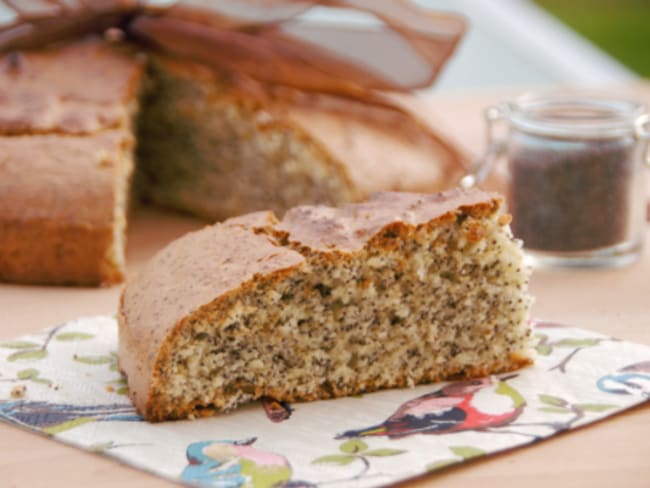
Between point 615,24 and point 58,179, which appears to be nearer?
point 58,179

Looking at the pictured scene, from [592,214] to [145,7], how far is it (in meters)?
1.69

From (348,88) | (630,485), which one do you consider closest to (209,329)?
(630,485)

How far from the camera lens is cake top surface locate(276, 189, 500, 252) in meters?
2.40

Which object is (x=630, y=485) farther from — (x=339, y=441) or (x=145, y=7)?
(x=145, y=7)

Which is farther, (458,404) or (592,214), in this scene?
(592,214)

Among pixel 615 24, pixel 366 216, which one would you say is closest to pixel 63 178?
pixel 366 216

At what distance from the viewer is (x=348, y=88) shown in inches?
151

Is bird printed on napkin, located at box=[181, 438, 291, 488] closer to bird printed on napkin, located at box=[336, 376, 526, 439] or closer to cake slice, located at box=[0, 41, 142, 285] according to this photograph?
bird printed on napkin, located at box=[336, 376, 526, 439]

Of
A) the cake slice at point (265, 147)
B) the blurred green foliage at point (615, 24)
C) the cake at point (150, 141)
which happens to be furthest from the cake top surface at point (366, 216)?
the blurred green foliage at point (615, 24)

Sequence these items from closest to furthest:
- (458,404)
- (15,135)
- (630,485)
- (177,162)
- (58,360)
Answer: (630,485), (458,404), (58,360), (15,135), (177,162)

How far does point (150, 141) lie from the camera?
4184 mm

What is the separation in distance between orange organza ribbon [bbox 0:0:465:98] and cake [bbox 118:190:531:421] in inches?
53.6

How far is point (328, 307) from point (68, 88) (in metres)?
1.65

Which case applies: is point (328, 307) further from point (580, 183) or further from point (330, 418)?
point (580, 183)
